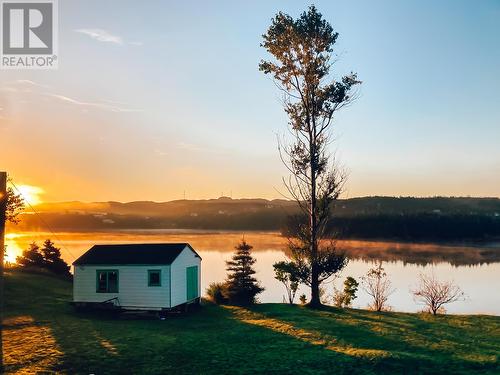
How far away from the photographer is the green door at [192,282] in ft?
104

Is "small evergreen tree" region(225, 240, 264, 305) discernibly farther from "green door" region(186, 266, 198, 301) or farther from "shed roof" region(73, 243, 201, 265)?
"shed roof" region(73, 243, 201, 265)

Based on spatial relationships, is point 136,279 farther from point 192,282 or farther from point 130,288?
point 192,282

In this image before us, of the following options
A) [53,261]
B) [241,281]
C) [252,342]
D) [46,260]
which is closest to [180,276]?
[241,281]

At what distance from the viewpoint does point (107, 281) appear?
3002cm

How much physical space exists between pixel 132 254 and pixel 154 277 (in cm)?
290

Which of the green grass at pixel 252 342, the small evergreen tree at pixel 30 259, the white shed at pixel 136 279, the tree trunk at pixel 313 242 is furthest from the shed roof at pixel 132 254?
the small evergreen tree at pixel 30 259

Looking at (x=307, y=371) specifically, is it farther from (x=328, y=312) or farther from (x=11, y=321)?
(x=11, y=321)

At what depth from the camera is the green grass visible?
17344 mm

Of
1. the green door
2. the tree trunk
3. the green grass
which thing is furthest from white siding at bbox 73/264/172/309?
the tree trunk

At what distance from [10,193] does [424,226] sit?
3690 inches

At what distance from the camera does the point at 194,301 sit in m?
32.5

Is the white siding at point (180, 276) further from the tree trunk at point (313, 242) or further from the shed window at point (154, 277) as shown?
the tree trunk at point (313, 242)

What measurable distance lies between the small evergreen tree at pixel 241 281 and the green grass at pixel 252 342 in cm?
244

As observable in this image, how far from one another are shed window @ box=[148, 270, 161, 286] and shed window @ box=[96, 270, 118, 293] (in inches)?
90.9
